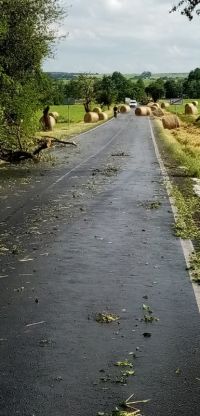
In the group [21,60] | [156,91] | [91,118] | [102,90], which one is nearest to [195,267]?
[21,60]

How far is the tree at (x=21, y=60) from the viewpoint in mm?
25438

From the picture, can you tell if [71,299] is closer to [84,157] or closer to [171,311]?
[171,311]

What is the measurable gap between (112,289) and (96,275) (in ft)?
2.27

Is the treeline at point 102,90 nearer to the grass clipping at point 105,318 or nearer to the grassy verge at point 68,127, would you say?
the grassy verge at point 68,127

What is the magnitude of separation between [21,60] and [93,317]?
25.8m

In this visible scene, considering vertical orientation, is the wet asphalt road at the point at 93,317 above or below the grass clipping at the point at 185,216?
above

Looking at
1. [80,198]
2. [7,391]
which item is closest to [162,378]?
[7,391]

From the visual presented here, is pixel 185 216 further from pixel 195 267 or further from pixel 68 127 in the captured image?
pixel 68 127

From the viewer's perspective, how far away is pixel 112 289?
24.8 feet

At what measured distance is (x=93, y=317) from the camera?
258 inches

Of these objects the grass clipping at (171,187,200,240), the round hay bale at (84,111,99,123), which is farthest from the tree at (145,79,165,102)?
the grass clipping at (171,187,200,240)

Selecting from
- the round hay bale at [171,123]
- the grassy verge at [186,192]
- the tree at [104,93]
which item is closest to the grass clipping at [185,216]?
the grassy verge at [186,192]

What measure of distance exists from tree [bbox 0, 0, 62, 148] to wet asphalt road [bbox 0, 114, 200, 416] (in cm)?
1351

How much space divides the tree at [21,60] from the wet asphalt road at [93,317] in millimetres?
13511
